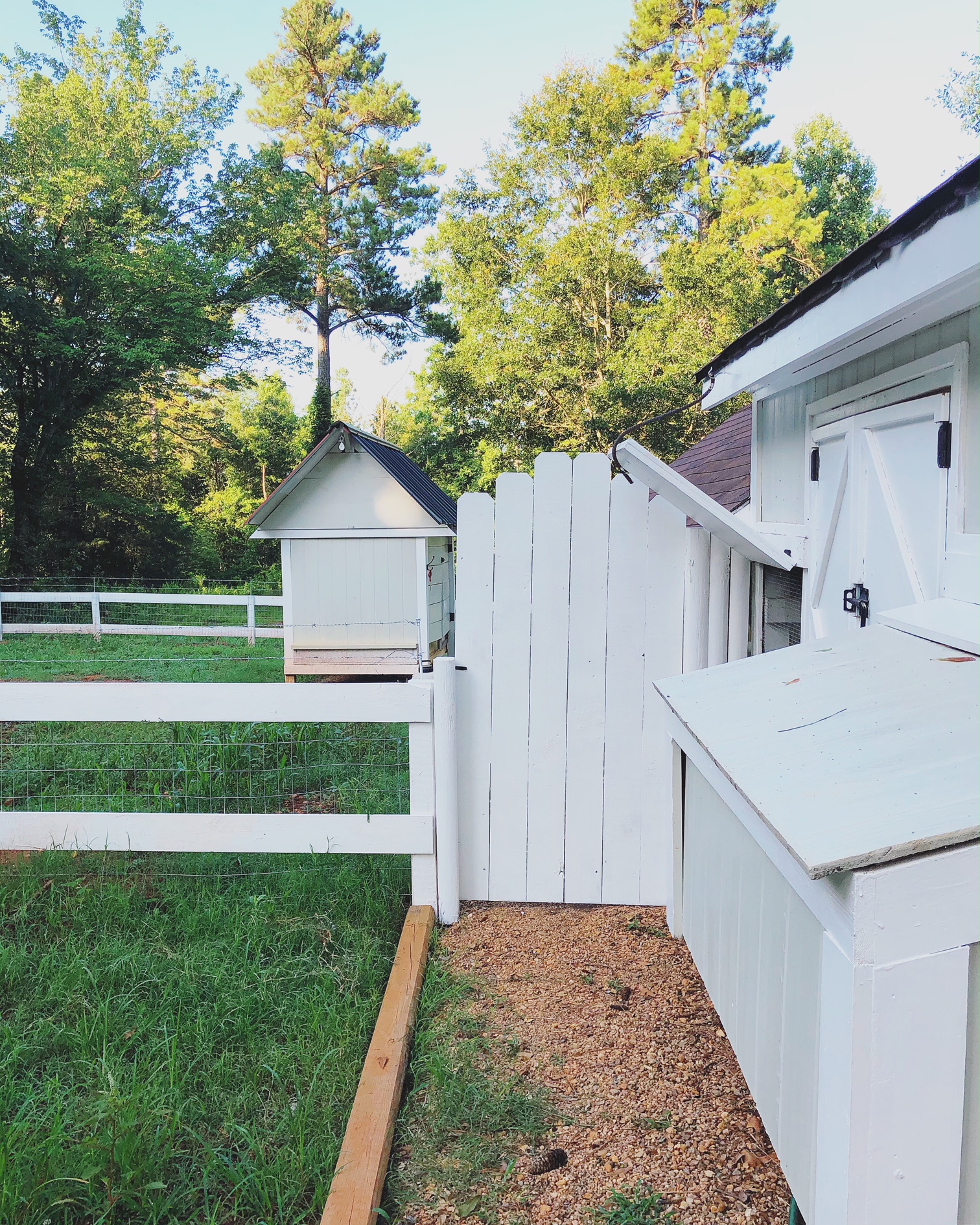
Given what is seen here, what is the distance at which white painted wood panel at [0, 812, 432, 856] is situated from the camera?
123 inches

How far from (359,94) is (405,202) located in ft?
11.4

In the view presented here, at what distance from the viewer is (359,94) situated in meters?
25.5

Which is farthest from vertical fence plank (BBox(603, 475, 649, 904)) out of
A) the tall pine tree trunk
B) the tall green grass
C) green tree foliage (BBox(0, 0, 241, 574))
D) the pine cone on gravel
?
the tall pine tree trunk

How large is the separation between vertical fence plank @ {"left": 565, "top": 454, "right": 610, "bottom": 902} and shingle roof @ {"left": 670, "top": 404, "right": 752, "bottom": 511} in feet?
3.42

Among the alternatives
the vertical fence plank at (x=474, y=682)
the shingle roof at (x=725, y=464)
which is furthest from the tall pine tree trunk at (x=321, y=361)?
the vertical fence plank at (x=474, y=682)

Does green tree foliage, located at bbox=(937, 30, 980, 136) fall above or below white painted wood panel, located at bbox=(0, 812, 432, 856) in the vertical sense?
above

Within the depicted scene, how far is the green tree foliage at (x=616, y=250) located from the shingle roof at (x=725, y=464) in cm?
1201

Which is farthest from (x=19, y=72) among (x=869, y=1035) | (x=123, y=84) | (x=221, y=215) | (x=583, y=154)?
(x=869, y=1035)

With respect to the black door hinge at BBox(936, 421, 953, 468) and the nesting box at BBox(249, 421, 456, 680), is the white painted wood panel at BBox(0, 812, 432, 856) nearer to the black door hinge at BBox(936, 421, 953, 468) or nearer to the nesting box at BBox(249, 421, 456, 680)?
the black door hinge at BBox(936, 421, 953, 468)

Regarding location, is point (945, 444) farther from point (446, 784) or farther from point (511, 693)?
point (446, 784)

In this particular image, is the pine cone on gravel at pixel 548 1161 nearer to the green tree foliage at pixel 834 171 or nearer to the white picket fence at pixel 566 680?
the white picket fence at pixel 566 680

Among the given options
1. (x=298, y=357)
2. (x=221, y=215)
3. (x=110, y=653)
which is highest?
(x=221, y=215)

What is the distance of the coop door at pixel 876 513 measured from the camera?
7.13 ft

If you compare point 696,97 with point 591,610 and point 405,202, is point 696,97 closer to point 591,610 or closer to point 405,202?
point 405,202
